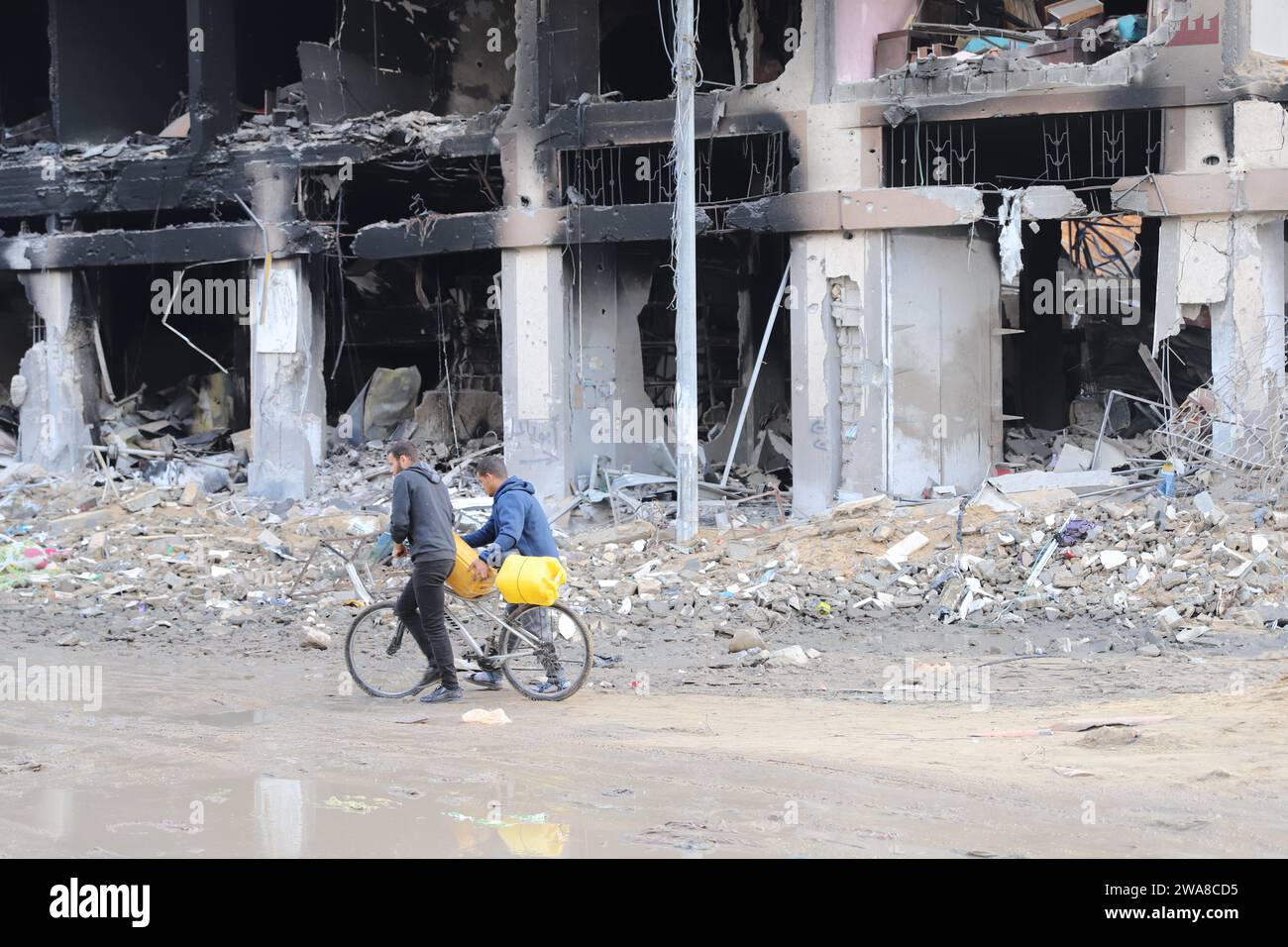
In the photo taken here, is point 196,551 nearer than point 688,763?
No

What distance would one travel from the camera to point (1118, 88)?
53.1 ft

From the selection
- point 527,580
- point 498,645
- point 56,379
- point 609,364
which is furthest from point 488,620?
point 56,379

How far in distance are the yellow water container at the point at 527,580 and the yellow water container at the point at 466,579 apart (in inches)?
5.0

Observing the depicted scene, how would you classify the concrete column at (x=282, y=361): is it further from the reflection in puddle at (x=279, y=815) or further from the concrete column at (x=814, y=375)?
the reflection in puddle at (x=279, y=815)

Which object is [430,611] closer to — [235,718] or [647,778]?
[235,718]

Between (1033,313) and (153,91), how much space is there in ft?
45.9

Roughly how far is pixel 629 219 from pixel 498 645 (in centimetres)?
956

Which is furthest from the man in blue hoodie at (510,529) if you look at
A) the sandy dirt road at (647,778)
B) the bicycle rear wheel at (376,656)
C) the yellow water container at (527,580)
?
the sandy dirt road at (647,778)

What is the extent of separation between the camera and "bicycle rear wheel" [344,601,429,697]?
9.70m

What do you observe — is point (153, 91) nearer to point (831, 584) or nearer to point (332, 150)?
point (332, 150)

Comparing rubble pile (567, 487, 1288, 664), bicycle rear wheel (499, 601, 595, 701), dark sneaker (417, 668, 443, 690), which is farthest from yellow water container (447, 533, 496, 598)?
rubble pile (567, 487, 1288, 664)

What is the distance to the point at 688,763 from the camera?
754 cm

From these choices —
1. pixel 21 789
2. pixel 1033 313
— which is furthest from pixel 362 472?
pixel 21 789

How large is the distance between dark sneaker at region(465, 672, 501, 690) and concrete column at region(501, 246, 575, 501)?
8.89 metres
